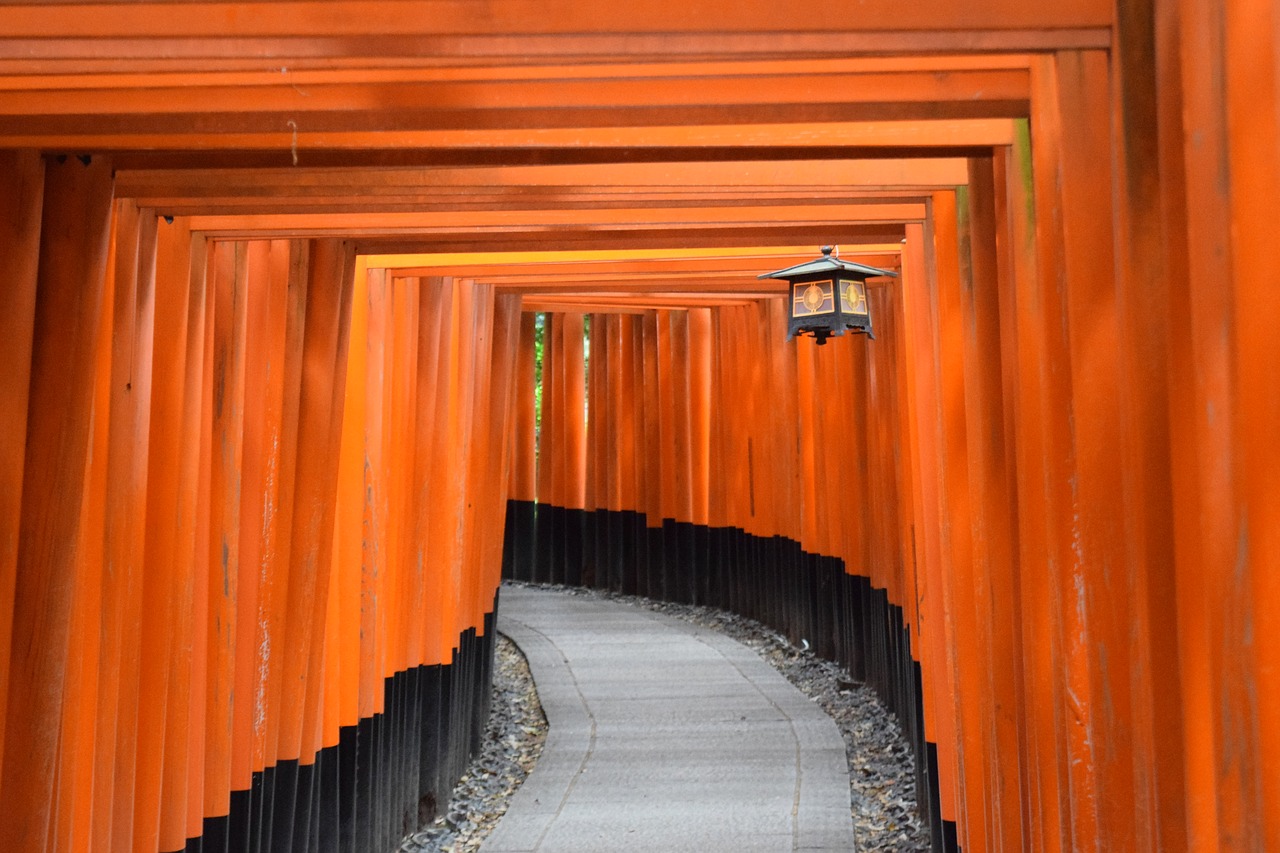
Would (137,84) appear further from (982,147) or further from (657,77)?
(982,147)

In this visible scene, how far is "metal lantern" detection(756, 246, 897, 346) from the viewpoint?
21.3ft

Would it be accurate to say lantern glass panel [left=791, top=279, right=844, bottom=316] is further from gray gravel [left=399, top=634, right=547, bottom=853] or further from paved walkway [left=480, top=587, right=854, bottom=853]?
gray gravel [left=399, top=634, right=547, bottom=853]

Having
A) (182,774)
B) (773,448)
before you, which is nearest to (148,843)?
(182,774)

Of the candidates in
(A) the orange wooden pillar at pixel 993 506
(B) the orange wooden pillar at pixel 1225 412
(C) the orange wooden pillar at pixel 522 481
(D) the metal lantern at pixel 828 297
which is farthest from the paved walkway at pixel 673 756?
(B) the orange wooden pillar at pixel 1225 412

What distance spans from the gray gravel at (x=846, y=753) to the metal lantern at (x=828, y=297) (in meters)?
2.77

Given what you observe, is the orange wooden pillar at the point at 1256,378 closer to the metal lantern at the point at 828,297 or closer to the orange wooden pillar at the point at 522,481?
the metal lantern at the point at 828,297

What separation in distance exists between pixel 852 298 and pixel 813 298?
0.19m

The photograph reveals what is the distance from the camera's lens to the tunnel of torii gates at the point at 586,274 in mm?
2131

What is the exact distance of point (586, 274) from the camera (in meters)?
7.65

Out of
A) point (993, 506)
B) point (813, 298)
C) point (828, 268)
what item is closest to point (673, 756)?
point (813, 298)

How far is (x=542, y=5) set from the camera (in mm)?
2576

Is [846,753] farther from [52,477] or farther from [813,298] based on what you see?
[52,477]

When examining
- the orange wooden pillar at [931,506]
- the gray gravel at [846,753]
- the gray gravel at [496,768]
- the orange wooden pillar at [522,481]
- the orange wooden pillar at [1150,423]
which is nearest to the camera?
the orange wooden pillar at [1150,423]

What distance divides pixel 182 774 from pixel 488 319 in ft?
17.8
